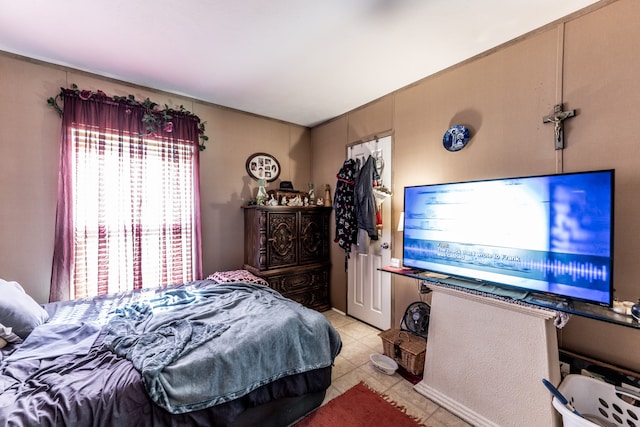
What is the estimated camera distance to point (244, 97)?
291 centimetres

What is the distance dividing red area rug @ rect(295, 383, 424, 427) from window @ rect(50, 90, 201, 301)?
1897mm

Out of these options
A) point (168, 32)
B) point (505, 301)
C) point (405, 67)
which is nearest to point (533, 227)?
point (505, 301)

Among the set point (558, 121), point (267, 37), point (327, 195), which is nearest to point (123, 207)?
point (267, 37)

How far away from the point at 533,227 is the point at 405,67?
1.66m

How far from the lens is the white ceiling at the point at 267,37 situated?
161cm

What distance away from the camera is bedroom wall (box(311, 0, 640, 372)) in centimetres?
151

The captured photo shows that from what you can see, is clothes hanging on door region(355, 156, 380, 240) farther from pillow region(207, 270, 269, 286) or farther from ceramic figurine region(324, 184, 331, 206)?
pillow region(207, 270, 269, 286)

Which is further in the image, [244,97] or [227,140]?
[227,140]

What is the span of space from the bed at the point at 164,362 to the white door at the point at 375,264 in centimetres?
122

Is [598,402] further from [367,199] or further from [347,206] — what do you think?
[347,206]

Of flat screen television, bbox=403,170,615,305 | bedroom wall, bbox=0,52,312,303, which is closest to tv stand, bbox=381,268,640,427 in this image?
flat screen television, bbox=403,170,615,305

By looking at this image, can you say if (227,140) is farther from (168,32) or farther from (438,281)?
(438,281)

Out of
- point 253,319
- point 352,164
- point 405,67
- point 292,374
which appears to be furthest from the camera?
point 352,164

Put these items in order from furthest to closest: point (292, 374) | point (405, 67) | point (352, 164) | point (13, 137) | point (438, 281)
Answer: point (352, 164) → point (405, 67) → point (13, 137) → point (438, 281) → point (292, 374)
